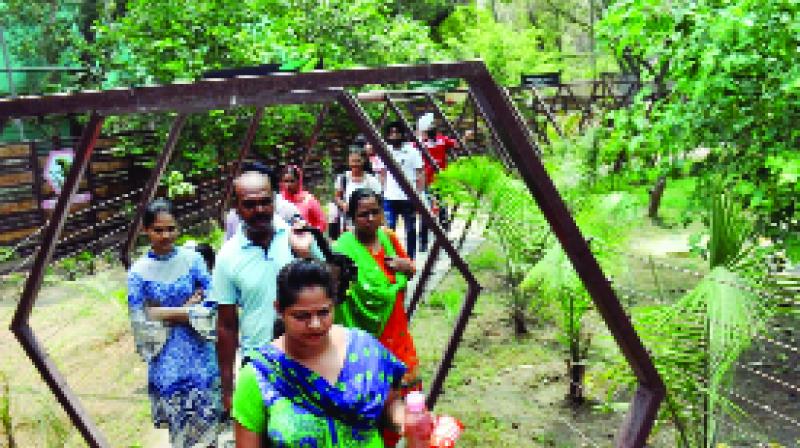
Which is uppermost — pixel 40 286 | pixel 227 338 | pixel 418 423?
pixel 40 286

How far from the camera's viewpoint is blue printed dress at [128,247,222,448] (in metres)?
3.48

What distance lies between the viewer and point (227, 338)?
10.1ft

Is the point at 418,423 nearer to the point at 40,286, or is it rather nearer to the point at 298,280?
the point at 298,280

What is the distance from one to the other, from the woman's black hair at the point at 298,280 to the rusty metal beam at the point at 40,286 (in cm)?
75

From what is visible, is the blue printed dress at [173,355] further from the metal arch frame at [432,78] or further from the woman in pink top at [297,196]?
the woman in pink top at [297,196]

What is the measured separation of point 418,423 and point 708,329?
4.93ft

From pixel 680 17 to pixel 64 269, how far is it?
785 centimetres

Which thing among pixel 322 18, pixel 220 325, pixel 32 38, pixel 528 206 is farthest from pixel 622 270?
pixel 32 38

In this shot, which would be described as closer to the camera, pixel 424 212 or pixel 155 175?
pixel 424 212

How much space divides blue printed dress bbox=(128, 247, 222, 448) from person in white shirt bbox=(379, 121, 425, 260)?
4.12 meters

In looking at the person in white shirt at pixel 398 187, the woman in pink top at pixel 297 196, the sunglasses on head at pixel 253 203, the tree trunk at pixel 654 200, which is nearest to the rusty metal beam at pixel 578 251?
the sunglasses on head at pixel 253 203

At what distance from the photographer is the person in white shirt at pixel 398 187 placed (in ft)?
24.7

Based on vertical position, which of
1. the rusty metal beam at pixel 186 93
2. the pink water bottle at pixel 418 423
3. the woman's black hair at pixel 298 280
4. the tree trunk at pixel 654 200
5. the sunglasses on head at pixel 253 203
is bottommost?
the tree trunk at pixel 654 200

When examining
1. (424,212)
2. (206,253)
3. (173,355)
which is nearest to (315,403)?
(173,355)
